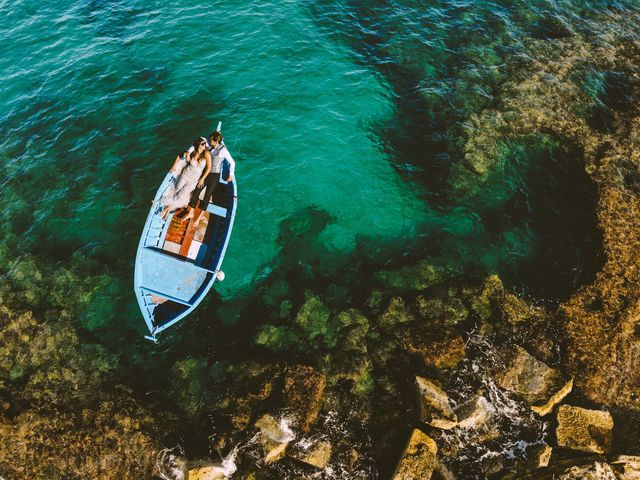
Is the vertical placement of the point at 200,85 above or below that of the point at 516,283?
above

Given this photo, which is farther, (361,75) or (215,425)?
(361,75)

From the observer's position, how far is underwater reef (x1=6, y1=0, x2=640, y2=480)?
11836 mm

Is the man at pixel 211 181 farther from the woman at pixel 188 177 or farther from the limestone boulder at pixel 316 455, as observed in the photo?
the limestone boulder at pixel 316 455

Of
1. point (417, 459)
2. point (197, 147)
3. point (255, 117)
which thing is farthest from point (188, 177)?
point (417, 459)

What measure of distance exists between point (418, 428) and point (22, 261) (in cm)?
1587

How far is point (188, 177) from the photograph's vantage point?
14492mm

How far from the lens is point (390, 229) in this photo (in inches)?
664

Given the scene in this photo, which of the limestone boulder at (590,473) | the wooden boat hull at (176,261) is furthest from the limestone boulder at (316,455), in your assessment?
the limestone boulder at (590,473)

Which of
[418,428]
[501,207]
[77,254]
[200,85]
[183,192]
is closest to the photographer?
[418,428]

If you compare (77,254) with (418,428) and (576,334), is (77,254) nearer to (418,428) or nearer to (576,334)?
(418,428)

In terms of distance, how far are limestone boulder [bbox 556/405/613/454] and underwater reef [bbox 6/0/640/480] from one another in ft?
0.16

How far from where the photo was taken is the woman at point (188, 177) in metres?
14.2

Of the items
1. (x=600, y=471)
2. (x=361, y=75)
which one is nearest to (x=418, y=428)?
(x=600, y=471)

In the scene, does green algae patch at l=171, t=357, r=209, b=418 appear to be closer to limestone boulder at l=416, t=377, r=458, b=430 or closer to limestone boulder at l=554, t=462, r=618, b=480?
limestone boulder at l=416, t=377, r=458, b=430
